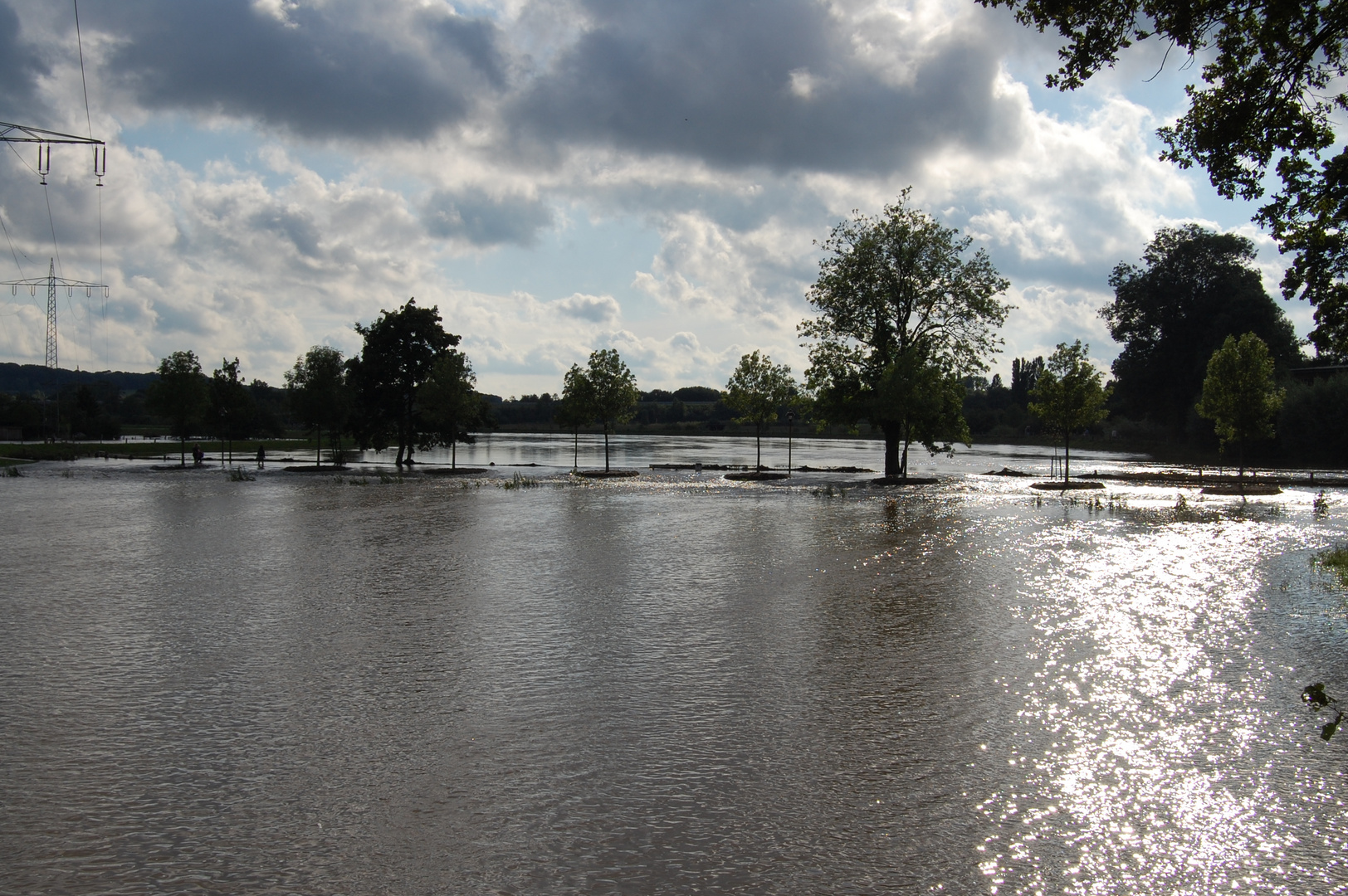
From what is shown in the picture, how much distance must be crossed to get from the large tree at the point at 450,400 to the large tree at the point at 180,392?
1952 cm

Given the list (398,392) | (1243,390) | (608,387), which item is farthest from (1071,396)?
(398,392)

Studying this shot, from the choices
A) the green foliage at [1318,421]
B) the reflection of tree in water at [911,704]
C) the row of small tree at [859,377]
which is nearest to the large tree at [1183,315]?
the green foliage at [1318,421]

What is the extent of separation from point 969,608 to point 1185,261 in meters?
77.5

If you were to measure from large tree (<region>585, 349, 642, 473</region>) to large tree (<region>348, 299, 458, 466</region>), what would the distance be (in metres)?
9.61

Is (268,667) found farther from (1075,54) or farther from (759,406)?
(759,406)

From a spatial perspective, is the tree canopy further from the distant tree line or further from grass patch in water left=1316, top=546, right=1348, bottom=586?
grass patch in water left=1316, top=546, right=1348, bottom=586

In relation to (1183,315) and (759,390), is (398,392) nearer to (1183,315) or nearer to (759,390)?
(759,390)

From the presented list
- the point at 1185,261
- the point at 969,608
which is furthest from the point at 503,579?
the point at 1185,261

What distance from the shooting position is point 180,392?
5725cm

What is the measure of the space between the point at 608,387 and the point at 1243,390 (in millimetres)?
31426

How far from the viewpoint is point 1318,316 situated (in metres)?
13.7

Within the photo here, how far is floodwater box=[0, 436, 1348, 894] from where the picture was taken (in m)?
4.73

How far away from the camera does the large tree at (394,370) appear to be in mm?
49906

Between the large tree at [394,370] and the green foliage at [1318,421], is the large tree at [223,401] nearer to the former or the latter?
the large tree at [394,370]
